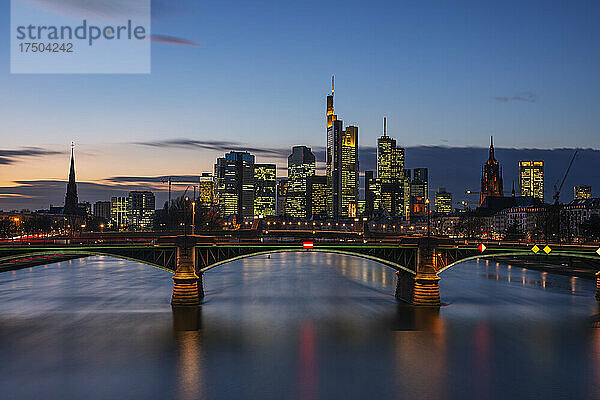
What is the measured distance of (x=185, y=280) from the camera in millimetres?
82750

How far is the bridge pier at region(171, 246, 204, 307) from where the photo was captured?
80.7 metres

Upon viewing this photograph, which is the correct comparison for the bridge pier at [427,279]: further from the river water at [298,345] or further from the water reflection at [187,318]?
the water reflection at [187,318]

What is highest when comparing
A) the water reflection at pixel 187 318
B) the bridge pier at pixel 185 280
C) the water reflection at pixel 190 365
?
the bridge pier at pixel 185 280

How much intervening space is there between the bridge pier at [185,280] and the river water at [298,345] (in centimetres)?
247

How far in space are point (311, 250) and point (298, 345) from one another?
73.0 ft

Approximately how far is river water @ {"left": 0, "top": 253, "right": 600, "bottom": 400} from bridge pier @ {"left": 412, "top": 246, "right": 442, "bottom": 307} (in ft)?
8.95

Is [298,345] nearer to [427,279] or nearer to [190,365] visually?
[190,365]

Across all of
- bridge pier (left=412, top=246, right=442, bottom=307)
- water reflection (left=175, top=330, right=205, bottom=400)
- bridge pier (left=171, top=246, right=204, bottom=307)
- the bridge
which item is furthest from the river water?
the bridge

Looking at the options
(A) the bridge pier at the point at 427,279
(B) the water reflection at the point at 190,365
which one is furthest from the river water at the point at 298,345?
(A) the bridge pier at the point at 427,279

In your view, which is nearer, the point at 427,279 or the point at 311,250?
the point at 427,279

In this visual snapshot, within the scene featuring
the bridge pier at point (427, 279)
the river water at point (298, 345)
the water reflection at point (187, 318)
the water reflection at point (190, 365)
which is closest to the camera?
the water reflection at point (190, 365)

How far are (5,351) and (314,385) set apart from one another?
33.0 meters

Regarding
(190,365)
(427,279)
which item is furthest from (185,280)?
(427,279)

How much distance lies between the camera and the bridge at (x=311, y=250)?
80.8 metres
